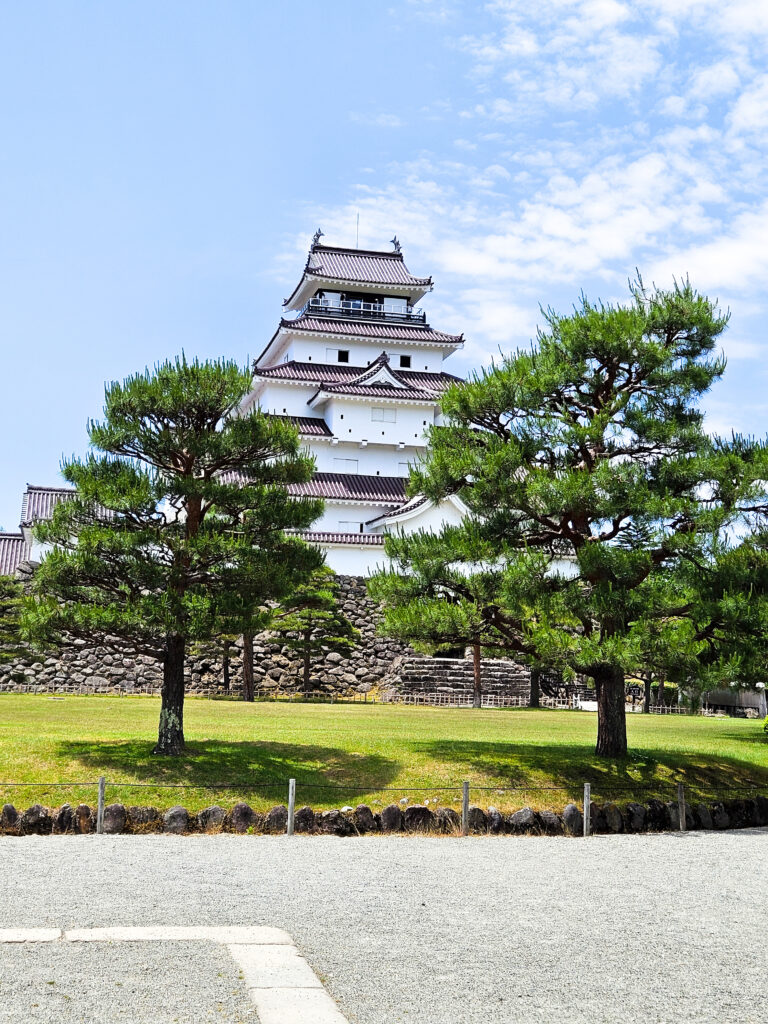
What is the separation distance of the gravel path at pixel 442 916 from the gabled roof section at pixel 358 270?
34796 millimetres

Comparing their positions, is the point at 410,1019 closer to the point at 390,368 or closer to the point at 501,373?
the point at 501,373

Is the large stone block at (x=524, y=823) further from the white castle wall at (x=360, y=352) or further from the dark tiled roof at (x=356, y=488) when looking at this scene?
the white castle wall at (x=360, y=352)

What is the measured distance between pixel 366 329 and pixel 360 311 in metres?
1.75

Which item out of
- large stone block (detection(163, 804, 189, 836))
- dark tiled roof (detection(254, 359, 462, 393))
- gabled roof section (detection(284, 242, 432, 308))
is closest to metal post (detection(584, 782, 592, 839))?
large stone block (detection(163, 804, 189, 836))

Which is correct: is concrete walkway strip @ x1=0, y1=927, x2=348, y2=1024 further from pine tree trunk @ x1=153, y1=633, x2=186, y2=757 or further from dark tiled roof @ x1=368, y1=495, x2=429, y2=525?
dark tiled roof @ x1=368, y1=495, x2=429, y2=525

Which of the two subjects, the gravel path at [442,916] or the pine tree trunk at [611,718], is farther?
the pine tree trunk at [611,718]

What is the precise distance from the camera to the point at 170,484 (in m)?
16.2

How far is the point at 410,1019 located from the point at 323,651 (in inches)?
1140

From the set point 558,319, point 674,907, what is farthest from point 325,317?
point 674,907

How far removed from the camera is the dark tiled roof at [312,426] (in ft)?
133

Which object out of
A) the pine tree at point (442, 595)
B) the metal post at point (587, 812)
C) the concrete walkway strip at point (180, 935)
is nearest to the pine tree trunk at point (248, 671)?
the pine tree at point (442, 595)

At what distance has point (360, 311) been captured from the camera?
45.3m

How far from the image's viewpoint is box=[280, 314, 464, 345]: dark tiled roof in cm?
4322

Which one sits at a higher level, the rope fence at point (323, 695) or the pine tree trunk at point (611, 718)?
the pine tree trunk at point (611, 718)
